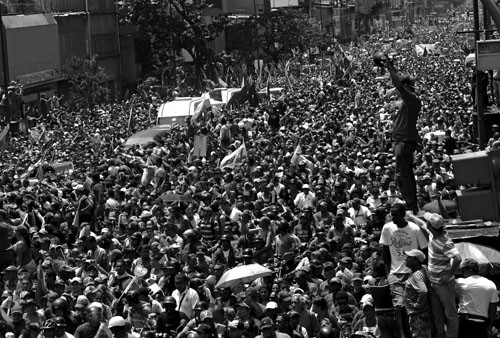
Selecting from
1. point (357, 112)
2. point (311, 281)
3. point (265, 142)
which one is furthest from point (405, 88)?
point (357, 112)

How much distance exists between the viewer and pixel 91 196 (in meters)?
21.7

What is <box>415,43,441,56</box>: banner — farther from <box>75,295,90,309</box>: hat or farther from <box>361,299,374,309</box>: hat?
<box>361,299,374,309</box>: hat

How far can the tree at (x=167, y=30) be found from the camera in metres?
69.3

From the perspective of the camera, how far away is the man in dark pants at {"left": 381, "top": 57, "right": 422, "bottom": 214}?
1482 centimetres

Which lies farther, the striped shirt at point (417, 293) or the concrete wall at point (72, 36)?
the concrete wall at point (72, 36)

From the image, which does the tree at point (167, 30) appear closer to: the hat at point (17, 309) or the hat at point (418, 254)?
the hat at point (17, 309)

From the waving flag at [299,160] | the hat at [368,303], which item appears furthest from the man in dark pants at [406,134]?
the waving flag at [299,160]

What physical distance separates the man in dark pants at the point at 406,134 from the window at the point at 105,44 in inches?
1958

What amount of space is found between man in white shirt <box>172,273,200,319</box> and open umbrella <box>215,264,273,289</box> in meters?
0.35

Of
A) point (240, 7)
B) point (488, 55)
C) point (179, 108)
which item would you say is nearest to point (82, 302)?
point (488, 55)

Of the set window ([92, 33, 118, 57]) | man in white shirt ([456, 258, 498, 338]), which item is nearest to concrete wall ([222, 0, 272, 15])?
window ([92, 33, 118, 57])

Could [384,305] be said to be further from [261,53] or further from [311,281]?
[261,53]

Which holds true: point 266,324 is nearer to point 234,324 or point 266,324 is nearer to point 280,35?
point 234,324

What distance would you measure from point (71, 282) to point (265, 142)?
47.9 ft
